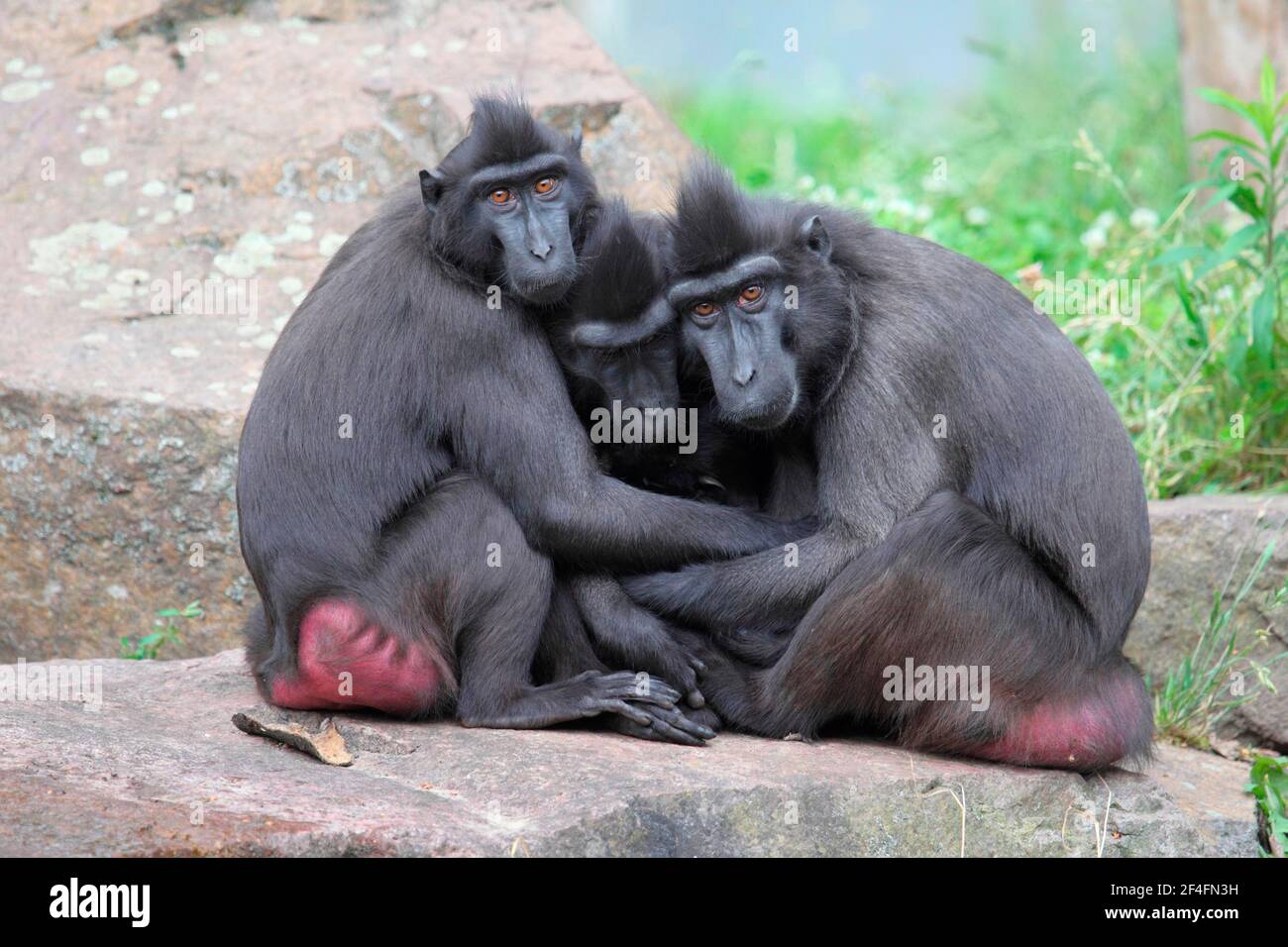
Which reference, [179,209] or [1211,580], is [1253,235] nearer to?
[1211,580]

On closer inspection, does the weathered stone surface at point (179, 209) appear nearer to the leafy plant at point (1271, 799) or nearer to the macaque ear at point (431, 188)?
the macaque ear at point (431, 188)

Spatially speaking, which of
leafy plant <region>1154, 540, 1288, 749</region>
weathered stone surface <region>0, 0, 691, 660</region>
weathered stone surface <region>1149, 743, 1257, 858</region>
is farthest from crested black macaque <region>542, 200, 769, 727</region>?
leafy plant <region>1154, 540, 1288, 749</region>

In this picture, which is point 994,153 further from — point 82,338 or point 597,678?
point 597,678

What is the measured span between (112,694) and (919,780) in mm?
2852

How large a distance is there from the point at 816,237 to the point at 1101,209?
766 centimetres

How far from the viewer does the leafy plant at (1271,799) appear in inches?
217

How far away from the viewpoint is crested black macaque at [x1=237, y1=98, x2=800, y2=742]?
16.5 ft

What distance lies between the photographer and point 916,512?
504 centimetres

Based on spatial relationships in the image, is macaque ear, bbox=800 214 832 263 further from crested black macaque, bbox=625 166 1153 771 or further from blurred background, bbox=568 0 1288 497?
blurred background, bbox=568 0 1288 497

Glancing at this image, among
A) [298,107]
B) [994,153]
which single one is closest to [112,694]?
[298,107]

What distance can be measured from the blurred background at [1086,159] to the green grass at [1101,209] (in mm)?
19

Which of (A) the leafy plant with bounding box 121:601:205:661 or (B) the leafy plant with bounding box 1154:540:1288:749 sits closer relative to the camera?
(B) the leafy plant with bounding box 1154:540:1288:749

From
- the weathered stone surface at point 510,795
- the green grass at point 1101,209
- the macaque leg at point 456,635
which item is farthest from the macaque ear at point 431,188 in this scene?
the green grass at point 1101,209

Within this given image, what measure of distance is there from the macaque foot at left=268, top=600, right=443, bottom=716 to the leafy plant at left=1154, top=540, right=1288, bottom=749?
3250mm
